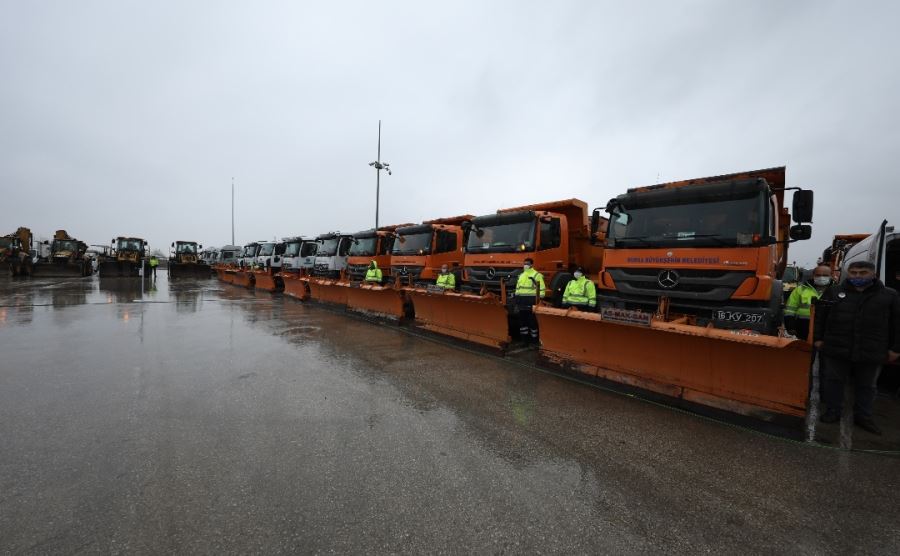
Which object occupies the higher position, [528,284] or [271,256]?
[271,256]

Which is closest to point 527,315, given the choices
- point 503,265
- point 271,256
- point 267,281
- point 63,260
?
point 503,265

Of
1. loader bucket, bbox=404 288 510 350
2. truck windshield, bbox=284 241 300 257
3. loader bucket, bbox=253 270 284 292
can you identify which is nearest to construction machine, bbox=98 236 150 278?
loader bucket, bbox=253 270 284 292

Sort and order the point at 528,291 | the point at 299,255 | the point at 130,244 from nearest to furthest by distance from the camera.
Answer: the point at 528,291
the point at 299,255
the point at 130,244

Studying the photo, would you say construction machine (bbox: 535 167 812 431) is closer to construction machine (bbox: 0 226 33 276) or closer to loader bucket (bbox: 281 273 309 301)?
loader bucket (bbox: 281 273 309 301)

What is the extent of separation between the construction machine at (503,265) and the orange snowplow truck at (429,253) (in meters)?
1.61

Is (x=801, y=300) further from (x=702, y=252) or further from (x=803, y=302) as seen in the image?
(x=702, y=252)

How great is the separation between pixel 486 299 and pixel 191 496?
513 cm

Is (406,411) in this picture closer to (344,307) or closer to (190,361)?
(190,361)

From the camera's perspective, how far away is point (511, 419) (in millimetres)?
4062

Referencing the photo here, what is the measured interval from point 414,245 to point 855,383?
9.47 meters

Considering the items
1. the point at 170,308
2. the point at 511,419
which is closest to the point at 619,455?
the point at 511,419

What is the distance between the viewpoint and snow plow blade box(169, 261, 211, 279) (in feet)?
96.0

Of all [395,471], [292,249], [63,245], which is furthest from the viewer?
[63,245]

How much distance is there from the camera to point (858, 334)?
384cm
